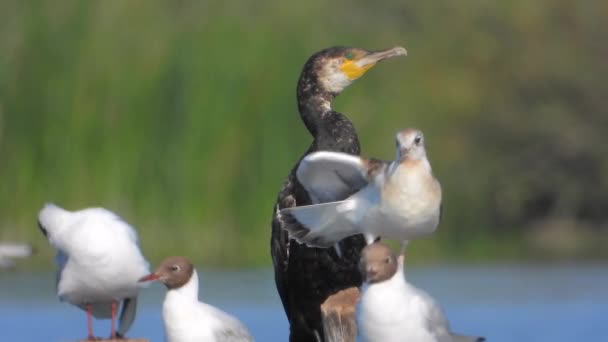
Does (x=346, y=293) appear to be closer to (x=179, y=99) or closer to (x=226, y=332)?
(x=226, y=332)

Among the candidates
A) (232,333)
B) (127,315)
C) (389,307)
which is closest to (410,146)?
(389,307)

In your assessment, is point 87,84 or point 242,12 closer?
point 87,84

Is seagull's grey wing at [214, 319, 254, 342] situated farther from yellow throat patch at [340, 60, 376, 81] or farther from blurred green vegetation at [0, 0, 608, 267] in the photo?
blurred green vegetation at [0, 0, 608, 267]

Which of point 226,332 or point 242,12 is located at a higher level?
point 242,12

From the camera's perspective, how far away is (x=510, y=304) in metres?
15.7

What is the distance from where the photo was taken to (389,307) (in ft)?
24.0

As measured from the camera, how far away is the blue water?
44.9 feet

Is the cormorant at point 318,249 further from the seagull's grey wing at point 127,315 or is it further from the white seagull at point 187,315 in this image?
the seagull's grey wing at point 127,315

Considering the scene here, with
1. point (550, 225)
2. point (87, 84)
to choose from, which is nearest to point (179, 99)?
point (87, 84)

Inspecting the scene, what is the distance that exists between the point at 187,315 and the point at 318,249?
0.99 meters

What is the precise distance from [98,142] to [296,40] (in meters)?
2.21

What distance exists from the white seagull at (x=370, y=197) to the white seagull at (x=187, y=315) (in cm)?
56

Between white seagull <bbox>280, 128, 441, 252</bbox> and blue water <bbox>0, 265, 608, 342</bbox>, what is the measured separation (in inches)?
197

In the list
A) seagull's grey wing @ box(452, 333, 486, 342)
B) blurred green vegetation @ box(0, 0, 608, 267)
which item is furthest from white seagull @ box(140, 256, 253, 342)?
blurred green vegetation @ box(0, 0, 608, 267)
